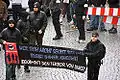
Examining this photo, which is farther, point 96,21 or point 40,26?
point 96,21

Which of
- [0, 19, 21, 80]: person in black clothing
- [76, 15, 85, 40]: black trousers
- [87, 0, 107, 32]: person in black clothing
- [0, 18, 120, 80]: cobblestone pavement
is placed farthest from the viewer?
[87, 0, 107, 32]: person in black clothing

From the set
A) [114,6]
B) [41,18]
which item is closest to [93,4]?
[114,6]

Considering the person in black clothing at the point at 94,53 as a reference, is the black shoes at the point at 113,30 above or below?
below

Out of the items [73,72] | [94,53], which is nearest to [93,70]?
[94,53]

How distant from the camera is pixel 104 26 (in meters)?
16.4

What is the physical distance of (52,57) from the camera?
8820 millimetres

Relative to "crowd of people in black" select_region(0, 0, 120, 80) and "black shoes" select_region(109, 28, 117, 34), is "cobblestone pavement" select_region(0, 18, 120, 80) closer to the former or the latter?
"crowd of people in black" select_region(0, 0, 120, 80)

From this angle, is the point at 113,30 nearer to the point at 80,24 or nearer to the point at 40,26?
the point at 80,24

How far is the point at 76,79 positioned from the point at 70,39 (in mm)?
4782

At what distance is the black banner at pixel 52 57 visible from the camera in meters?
8.62

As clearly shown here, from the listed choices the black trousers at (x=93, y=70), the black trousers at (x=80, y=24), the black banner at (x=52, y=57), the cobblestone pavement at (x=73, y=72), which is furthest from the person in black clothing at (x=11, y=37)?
the black trousers at (x=80, y=24)

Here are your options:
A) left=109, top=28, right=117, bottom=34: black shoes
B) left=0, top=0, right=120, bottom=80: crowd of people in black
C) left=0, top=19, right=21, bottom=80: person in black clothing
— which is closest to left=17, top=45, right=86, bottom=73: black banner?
left=0, top=0, right=120, bottom=80: crowd of people in black

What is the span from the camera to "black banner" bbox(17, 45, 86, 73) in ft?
28.3

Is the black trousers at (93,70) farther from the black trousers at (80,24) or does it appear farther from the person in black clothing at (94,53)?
the black trousers at (80,24)
